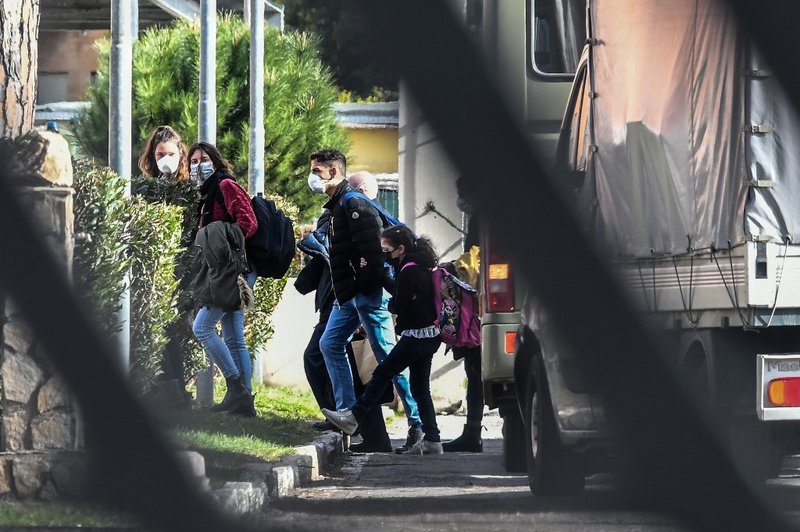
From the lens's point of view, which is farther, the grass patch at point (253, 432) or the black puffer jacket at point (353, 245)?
the black puffer jacket at point (353, 245)

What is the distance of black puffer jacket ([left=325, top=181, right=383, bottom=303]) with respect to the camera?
859 centimetres

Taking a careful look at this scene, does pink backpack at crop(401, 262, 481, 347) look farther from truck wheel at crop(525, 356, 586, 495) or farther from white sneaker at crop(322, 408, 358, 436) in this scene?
truck wheel at crop(525, 356, 586, 495)

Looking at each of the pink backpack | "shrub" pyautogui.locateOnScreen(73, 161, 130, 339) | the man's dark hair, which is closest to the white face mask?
the man's dark hair

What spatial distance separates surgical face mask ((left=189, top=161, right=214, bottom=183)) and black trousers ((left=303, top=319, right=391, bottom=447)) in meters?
1.32

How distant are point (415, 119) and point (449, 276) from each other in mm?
8488

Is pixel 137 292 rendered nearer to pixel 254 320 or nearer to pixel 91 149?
pixel 254 320

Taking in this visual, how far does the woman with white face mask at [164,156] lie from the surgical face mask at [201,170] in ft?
0.82

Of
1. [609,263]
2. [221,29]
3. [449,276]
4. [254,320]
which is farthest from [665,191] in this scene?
[221,29]

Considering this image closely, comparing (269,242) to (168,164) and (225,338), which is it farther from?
(168,164)

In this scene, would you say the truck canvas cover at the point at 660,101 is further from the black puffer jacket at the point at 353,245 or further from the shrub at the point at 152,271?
the black puffer jacket at the point at 353,245

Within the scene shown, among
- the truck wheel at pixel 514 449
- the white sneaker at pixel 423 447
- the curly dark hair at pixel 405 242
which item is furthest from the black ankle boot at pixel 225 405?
the truck wheel at pixel 514 449

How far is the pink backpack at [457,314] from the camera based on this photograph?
934cm

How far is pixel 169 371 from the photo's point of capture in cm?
945

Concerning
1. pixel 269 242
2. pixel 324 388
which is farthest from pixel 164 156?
pixel 324 388
